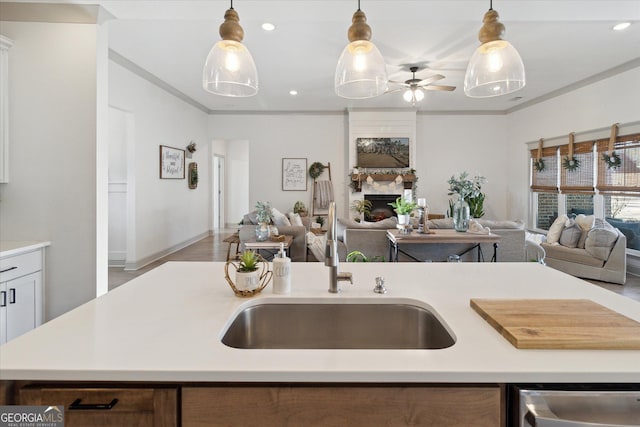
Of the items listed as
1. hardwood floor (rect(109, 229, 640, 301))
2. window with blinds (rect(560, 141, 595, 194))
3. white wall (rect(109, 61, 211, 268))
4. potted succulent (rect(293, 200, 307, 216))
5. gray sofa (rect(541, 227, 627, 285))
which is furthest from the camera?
potted succulent (rect(293, 200, 307, 216))

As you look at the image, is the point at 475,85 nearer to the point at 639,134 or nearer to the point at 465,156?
the point at 639,134

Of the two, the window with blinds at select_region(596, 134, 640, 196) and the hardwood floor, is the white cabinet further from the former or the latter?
the window with blinds at select_region(596, 134, 640, 196)

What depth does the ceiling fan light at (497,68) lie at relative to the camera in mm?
1297

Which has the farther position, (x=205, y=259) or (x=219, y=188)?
(x=219, y=188)

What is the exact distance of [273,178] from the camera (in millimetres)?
7820

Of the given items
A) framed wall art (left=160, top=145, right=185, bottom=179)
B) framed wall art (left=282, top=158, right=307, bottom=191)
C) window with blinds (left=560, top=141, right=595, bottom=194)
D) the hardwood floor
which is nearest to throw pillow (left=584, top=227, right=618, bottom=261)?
the hardwood floor

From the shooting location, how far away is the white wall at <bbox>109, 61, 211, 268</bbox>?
192 inches

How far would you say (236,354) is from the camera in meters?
0.81

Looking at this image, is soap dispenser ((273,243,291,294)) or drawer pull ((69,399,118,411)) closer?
drawer pull ((69,399,118,411))

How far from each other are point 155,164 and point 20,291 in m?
3.54

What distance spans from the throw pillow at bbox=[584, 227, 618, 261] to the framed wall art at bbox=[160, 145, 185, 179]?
6.25 metres

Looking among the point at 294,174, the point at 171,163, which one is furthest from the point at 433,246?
the point at 171,163

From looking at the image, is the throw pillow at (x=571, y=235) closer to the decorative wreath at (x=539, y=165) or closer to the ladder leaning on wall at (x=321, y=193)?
the decorative wreath at (x=539, y=165)

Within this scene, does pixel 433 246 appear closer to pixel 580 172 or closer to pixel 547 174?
pixel 580 172
